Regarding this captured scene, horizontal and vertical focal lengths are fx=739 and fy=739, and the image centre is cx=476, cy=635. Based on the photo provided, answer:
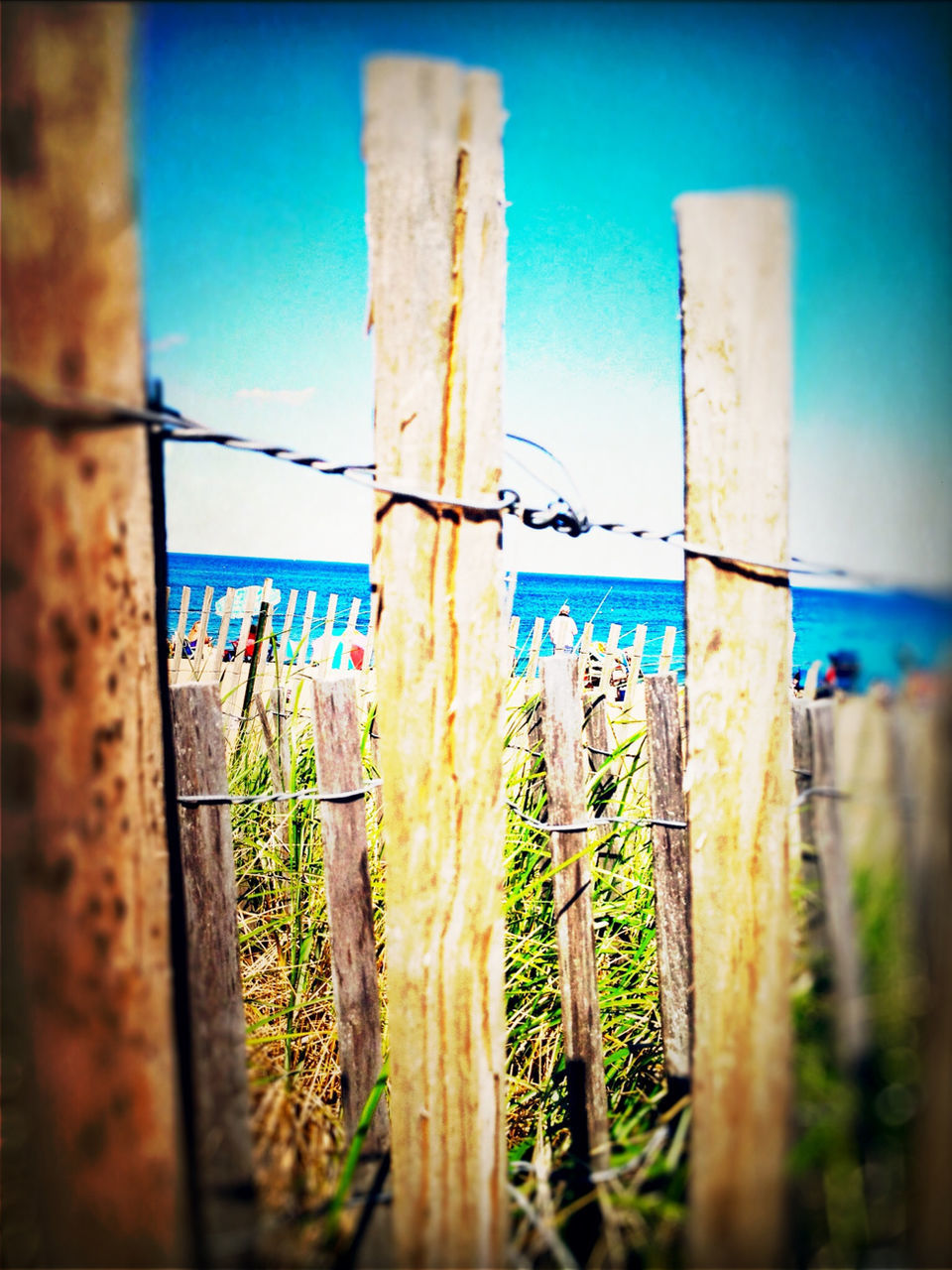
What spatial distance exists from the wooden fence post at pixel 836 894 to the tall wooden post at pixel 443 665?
1.67 feet

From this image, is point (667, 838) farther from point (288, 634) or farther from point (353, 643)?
point (288, 634)

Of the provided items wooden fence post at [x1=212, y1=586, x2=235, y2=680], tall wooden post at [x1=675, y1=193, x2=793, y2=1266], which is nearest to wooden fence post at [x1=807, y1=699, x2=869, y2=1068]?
tall wooden post at [x1=675, y1=193, x2=793, y2=1266]

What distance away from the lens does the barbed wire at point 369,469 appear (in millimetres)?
895

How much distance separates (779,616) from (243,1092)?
1.14 metres

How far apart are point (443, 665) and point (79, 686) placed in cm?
54

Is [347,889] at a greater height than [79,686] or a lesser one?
lesser

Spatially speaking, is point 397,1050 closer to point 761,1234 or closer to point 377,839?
point 761,1234

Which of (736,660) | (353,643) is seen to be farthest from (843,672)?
(353,643)

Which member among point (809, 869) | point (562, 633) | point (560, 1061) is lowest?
point (560, 1061)

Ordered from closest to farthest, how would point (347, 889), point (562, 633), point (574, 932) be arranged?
point (347, 889) < point (574, 932) < point (562, 633)

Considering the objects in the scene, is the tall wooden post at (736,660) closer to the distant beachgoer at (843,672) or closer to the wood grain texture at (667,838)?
the distant beachgoer at (843,672)

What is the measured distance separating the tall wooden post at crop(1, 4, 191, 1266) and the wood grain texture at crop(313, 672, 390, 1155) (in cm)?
75

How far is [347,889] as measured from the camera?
1796mm

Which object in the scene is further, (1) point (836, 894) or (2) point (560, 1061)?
(2) point (560, 1061)
